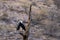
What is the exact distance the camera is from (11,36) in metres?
4.99

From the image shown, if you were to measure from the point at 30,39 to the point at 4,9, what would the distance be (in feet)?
5.54

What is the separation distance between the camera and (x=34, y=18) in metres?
5.87

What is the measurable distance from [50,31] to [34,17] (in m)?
0.76

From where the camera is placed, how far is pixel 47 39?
5008 mm

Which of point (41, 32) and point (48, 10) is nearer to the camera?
point (41, 32)

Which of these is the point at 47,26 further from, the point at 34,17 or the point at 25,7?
the point at 25,7

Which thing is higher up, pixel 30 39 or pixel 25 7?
pixel 25 7

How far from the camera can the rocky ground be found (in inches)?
202

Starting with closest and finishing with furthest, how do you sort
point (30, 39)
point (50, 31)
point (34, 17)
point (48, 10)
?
point (30, 39) → point (50, 31) → point (34, 17) → point (48, 10)

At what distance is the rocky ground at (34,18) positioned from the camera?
5.12m

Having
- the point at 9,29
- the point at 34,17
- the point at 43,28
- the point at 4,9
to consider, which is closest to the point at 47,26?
the point at 43,28

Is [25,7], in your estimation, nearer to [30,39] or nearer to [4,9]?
[4,9]

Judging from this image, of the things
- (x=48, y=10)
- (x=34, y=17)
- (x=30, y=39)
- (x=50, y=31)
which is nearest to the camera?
(x=30, y=39)

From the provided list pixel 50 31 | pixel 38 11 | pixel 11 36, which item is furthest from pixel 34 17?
pixel 11 36
